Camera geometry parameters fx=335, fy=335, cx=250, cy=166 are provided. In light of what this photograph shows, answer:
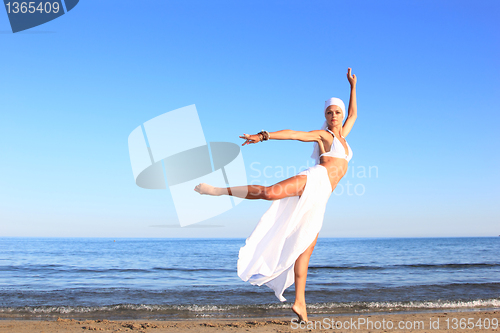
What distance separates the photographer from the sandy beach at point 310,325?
5.37 m

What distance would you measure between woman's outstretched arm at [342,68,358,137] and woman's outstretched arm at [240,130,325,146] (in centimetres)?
55

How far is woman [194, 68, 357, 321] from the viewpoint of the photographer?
398 centimetres

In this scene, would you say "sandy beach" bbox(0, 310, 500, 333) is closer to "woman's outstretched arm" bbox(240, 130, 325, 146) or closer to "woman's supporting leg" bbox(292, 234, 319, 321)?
"woman's supporting leg" bbox(292, 234, 319, 321)

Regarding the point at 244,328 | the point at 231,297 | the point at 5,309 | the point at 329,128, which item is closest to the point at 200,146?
the point at 329,128

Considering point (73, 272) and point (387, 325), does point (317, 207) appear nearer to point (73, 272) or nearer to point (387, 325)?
point (387, 325)

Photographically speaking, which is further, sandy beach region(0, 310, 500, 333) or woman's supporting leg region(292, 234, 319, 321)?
sandy beach region(0, 310, 500, 333)

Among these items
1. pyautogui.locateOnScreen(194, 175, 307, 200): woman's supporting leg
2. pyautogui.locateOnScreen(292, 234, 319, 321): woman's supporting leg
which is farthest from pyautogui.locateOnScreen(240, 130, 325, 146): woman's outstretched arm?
pyautogui.locateOnScreen(292, 234, 319, 321): woman's supporting leg

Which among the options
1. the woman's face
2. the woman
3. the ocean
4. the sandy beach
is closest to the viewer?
the woman

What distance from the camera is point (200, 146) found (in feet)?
21.9

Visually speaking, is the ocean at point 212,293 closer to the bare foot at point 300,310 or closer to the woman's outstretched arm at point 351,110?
the bare foot at point 300,310

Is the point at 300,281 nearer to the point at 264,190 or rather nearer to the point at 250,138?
the point at 264,190

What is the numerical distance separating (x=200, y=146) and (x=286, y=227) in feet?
10.1

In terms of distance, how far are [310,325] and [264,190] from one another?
3.02m

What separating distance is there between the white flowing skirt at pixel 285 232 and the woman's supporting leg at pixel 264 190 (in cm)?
12
